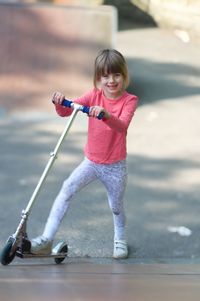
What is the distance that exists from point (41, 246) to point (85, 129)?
340cm

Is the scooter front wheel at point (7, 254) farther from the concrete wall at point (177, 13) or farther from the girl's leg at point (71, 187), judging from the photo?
the concrete wall at point (177, 13)

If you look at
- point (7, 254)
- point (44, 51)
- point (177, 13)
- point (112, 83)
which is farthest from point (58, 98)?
point (177, 13)

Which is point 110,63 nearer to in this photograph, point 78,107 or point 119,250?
point 78,107

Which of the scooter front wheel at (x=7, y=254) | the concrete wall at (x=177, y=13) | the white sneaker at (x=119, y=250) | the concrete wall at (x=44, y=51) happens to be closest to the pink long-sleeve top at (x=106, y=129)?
the white sneaker at (x=119, y=250)

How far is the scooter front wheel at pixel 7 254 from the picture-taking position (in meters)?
3.81

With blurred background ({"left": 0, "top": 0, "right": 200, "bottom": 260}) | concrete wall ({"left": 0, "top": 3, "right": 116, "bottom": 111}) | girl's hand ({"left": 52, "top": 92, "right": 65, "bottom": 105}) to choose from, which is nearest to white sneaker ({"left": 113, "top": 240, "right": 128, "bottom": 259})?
blurred background ({"left": 0, "top": 0, "right": 200, "bottom": 260})

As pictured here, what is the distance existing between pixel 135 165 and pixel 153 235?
59.8 inches

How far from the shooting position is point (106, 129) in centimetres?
412

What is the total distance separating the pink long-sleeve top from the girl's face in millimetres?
56

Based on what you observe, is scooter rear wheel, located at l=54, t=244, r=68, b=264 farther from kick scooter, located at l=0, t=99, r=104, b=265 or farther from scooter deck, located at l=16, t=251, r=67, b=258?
kick scooter, located at l=0, t=99, r=104, b=265

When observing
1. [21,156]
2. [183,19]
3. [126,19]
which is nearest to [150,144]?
[21,156]

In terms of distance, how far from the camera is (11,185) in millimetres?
5797

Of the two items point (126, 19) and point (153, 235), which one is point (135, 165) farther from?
point (126, 19)

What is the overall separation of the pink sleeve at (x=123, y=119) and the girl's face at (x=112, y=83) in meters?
0.10
